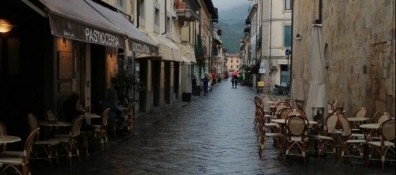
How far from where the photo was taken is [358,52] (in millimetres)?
12242

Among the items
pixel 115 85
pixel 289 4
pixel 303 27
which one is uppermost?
pixel 289 4

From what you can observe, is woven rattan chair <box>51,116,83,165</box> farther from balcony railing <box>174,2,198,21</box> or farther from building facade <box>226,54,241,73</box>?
building facade <box>226,54,241,73</box>

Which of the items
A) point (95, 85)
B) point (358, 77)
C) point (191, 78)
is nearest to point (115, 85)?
point (95, 85)

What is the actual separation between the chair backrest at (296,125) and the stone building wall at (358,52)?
152 cm

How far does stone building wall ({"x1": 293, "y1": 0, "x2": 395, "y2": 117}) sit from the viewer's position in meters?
9.80

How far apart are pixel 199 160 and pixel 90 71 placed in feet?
16.5

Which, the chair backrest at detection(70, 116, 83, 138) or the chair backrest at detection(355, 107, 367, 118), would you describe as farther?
the chair backrest at detection(355, 107, 367, 118)

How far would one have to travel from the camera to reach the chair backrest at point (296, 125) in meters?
9.23

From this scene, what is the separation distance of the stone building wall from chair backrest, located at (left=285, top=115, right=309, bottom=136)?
60.0 inches

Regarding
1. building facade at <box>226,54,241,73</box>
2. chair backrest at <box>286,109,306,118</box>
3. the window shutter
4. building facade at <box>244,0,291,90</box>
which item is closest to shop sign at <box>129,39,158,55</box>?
chair backrest at <box>286,109,306,118</box>

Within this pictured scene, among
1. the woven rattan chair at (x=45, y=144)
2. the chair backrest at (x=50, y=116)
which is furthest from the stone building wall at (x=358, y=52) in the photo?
the chair backrest at (x=50, y=116)

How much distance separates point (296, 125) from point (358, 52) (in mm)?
3953

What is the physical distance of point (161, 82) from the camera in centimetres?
2364

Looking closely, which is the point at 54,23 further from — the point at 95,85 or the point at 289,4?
the point at 289,4
